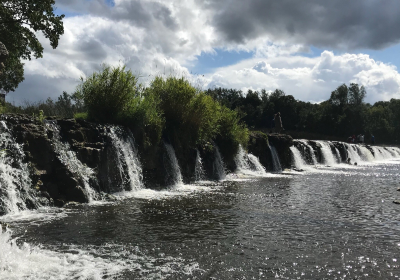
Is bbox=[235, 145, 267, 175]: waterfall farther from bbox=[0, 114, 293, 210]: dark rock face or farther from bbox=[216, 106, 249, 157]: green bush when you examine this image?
bbox=[0, 114, 293, 210]: dark rock face

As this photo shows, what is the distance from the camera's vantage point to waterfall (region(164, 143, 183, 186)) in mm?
18359

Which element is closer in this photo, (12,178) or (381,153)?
(12,178)

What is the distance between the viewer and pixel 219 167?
2262 centimetres

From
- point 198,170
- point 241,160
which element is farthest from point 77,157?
point 241,160

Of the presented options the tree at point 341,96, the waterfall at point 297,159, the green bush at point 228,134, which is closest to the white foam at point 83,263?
the green bush at point 228,134

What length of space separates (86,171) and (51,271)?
7.83m

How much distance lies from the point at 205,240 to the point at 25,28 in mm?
18156

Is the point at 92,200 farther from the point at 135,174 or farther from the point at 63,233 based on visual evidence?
the point at 63,233

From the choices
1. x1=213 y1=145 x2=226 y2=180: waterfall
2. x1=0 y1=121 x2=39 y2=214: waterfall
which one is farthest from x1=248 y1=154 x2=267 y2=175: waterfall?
x1=0 y1=121 x2=39 y2=214: waterfall

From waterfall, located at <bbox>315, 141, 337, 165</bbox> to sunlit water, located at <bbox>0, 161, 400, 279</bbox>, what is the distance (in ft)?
81.6

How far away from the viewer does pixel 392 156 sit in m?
53.3

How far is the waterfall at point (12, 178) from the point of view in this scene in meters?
10.4

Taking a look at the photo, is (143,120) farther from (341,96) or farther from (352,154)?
(341,96)

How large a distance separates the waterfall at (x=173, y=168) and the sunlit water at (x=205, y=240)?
477 centimetres
